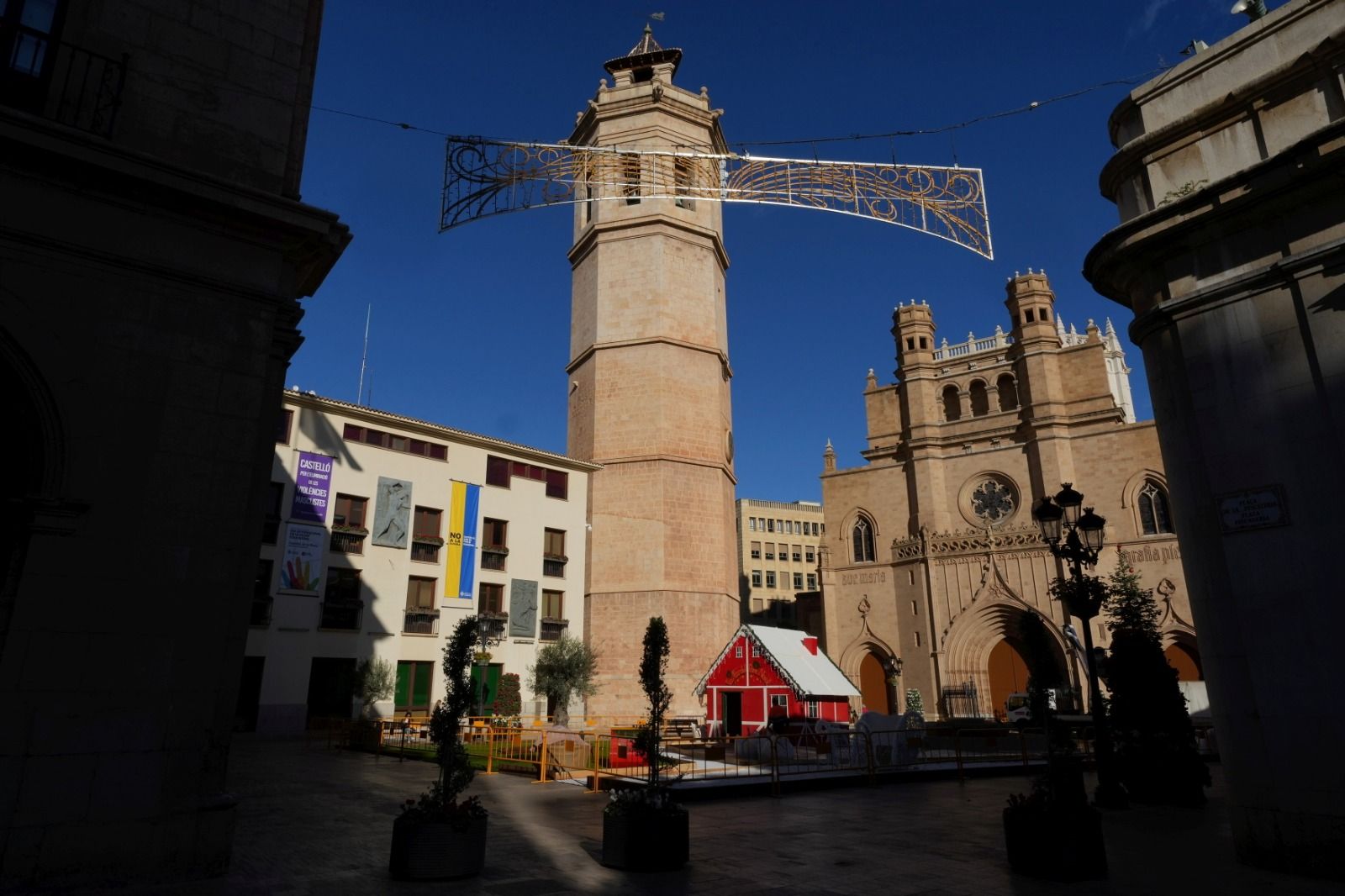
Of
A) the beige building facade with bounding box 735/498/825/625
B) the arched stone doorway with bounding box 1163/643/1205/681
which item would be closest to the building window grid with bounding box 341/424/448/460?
the arched stone doorway with bounding box 1163/643/1205/681

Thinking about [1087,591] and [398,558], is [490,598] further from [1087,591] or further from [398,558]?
[1087,591]

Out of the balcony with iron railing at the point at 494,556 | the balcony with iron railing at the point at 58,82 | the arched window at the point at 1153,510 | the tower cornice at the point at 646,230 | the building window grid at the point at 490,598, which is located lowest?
the building window grid at the point at 490,598

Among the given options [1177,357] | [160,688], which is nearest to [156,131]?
[160,688]

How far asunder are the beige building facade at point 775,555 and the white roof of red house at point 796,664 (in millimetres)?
43483

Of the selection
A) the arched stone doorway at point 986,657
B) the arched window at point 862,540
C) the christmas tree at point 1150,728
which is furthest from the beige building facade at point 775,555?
the christmas tree at point 1150,728

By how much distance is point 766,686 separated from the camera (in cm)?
2297

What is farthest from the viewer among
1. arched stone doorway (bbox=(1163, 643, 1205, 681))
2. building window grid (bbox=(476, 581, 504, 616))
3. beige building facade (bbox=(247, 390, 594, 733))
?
arched stone doorway (bbox=(1163, 643, 1205, 681))

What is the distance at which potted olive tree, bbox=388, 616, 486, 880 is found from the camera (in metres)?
6.92

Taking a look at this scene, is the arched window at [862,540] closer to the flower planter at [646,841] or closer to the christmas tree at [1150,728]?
the christmas tree at [1150,728]

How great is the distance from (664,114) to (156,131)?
2541 centimetres

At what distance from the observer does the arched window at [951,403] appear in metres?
41.8

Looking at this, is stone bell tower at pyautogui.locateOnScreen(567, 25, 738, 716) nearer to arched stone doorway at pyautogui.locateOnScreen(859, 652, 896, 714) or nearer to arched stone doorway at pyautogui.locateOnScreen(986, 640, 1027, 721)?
arched stone doorway at pyautogui.locateOnScreen(859, 652, 896, 714)

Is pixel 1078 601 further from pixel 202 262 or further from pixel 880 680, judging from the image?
pixel 880 680

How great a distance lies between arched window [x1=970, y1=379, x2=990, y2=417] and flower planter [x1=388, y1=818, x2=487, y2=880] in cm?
3821
